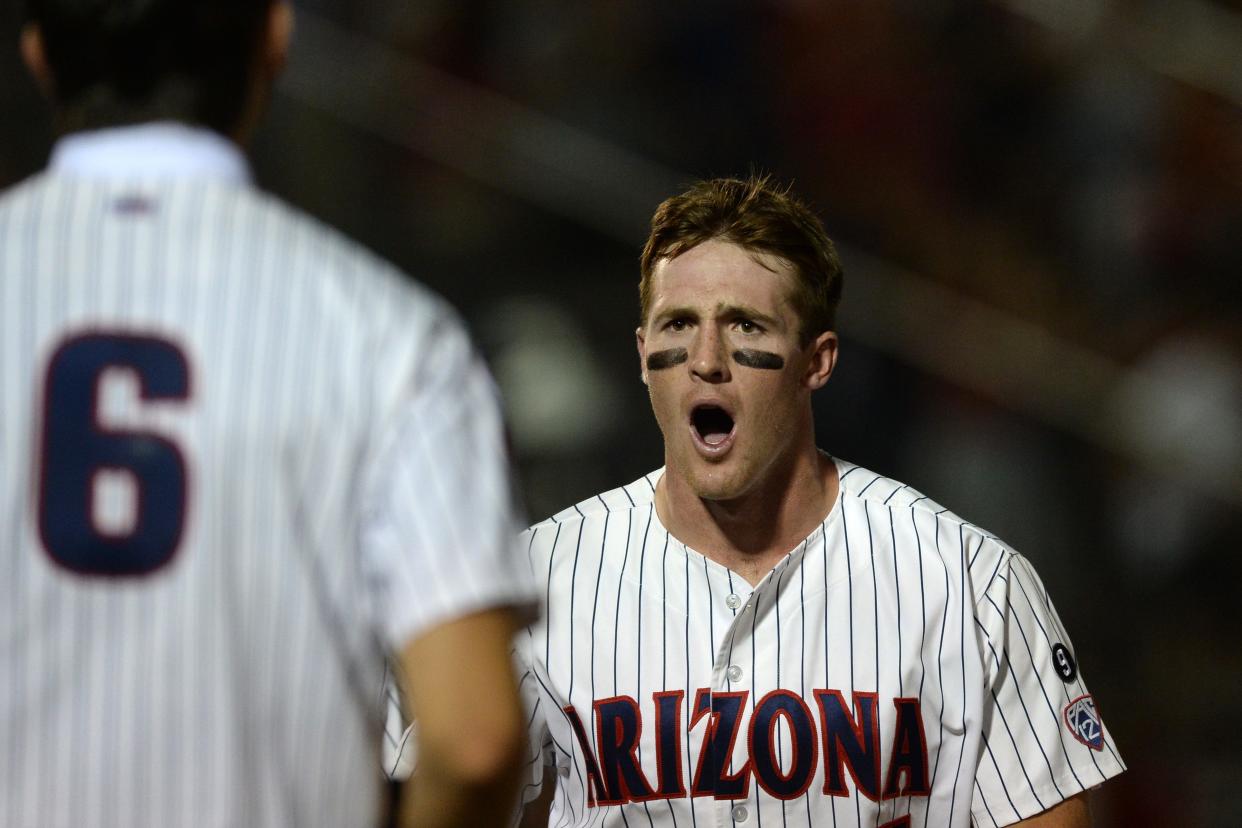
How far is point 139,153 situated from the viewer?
1.43 m

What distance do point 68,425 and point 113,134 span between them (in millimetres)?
284

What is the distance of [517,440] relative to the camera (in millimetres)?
6621

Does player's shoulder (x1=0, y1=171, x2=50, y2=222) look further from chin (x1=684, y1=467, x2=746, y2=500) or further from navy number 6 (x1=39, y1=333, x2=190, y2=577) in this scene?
chin (x1=684, y1=467, x2=746, y2=500)

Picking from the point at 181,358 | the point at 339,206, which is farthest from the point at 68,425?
the point at 339,206

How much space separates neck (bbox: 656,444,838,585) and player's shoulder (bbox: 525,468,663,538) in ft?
0.46

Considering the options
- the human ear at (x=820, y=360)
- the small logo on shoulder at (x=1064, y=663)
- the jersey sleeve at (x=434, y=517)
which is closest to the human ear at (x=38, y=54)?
the jersey sleeve at (x=434, y=517)

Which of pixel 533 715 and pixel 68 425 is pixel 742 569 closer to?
pixel 533 715

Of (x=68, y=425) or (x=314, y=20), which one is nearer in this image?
(x=68, y=425)

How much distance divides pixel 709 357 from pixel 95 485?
173cm

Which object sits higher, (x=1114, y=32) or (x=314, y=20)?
(x=314, y=20)

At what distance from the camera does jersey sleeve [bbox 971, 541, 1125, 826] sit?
2.77m

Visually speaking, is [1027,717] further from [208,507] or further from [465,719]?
[208,507]

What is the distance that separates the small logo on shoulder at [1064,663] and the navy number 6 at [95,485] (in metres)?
1.95

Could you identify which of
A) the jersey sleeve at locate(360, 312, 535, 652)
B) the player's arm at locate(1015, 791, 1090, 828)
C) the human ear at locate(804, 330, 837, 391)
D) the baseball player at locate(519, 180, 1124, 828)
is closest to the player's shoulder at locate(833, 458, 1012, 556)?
the baseball player at locate(519, 180, 1124, 828)
